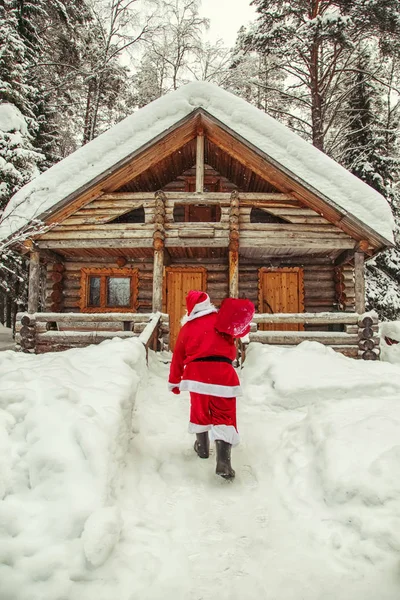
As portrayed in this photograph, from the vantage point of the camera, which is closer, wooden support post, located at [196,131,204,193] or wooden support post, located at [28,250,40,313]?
wooden support post, located at [28,250,40,313]

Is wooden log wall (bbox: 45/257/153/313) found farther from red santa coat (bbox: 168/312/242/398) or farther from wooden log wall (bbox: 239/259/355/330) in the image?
red santa coat (bbox: 168/312/242/398)

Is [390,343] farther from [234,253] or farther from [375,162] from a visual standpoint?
[375,162]

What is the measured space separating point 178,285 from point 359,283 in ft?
16.1

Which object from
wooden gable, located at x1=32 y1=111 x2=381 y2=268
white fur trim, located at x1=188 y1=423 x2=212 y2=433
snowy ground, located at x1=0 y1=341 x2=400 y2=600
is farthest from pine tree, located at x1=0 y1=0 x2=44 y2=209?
white fur trim, located at x1=188 y1=423 x2=212 y2=433

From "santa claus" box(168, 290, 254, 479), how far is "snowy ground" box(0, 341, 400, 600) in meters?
0.33

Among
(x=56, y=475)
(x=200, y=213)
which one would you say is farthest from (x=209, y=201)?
(x=56, y=475)

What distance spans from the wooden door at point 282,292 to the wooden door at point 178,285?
1751 mm

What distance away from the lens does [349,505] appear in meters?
2.29

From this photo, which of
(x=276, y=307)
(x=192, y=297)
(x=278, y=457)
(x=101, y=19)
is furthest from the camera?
(x=101, y=19)

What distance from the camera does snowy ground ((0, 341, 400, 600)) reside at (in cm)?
177

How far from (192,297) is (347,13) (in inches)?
513

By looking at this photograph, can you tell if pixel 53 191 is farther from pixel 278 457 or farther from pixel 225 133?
pixel 278 457

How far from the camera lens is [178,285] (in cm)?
1051

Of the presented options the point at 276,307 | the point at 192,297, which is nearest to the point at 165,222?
the point at 276,307
